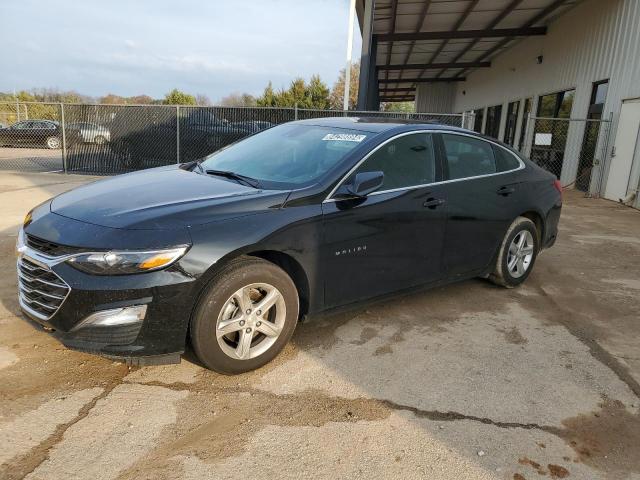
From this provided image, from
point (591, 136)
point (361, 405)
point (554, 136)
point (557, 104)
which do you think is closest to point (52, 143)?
point (554, 136)

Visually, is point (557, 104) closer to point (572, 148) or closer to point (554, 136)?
point (554, 136)

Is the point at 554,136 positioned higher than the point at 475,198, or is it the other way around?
the point at 554,136

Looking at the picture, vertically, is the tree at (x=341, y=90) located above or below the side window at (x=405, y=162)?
above

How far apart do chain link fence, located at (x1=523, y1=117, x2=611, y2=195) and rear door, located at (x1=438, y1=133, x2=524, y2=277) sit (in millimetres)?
9131

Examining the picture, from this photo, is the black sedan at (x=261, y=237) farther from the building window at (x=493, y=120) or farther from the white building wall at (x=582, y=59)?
the building window at (x=493, y=120)

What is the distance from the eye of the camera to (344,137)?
3.82 meters

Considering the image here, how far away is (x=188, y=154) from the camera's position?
12.9 m

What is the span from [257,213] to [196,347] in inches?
34.2

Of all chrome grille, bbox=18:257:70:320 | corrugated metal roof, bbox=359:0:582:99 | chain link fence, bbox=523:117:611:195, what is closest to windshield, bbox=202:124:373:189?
chrome grille, bbox=18:257:70:320

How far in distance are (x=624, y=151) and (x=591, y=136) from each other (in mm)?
1844

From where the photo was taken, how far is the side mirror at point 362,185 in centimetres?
327

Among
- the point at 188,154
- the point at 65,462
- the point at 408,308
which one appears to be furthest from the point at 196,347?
the point at 188,154

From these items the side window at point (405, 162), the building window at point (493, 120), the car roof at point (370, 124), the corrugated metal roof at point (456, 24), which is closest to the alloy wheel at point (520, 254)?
the car roof at point (370, 124)

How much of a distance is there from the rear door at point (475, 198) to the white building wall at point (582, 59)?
795 centimetres
